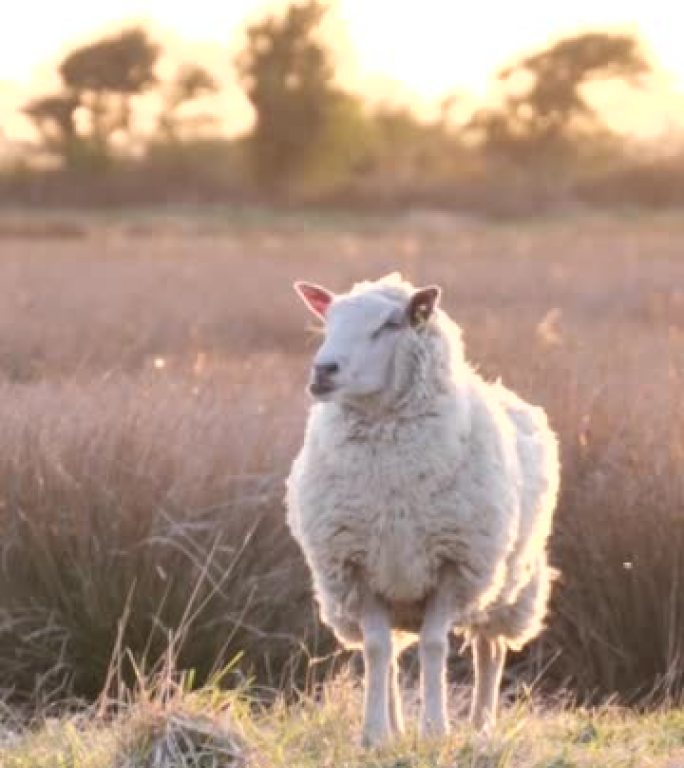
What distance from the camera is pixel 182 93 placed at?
61.4 m

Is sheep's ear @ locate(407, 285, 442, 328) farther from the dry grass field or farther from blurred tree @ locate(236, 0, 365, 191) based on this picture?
blurred tree @ locate(236, 0, 365, 191)

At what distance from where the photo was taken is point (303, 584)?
8.26 meters

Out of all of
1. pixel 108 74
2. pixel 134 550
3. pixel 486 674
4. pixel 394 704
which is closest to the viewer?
pixel 394 704

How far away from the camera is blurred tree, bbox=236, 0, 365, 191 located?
60750 millimetres

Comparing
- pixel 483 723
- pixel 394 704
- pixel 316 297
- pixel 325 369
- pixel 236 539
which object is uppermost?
pixel 316 297

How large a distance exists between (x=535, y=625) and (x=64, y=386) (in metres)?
2.79

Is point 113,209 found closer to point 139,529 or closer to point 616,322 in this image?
point 616,322

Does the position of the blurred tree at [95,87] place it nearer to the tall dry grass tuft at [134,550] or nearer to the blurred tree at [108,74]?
the blurred tree at [108,74]

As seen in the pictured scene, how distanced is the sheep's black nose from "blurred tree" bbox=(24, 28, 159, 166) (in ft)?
177

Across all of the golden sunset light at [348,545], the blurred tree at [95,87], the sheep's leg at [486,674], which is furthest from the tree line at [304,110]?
the sheep's leg at [486,674]

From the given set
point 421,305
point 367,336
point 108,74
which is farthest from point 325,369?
point 108,74

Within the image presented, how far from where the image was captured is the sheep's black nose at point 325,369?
591cm

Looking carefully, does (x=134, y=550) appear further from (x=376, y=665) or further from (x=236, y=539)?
(x=376, y=665)

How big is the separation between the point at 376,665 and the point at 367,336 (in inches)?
36.6
